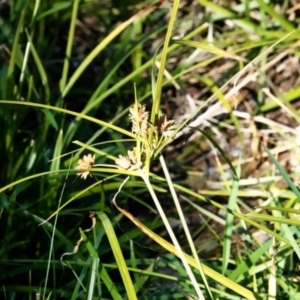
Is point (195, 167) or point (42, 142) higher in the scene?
point (42, 142)

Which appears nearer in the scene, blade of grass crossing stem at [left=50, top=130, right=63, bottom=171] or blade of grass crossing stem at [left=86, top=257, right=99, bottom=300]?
blade of grass crossing stem at [left=86, top=257, right=99, bottom=300]

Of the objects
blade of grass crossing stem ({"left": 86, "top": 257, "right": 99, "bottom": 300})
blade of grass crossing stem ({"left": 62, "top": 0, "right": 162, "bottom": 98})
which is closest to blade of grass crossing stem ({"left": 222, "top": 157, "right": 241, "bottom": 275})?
blade of grass crossing stem ({"left": 86, "top": 257, "right": 99, "bottom": 300})

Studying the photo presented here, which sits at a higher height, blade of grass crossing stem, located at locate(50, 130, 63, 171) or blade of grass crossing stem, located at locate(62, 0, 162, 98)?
blade of grass crossing stem, located at locate(62, 0, 162, 98)

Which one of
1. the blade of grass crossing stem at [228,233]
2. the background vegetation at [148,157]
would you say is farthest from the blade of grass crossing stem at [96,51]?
the blade of grass crossing stem at [228,233]

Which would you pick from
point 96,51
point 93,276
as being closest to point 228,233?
point 93,276

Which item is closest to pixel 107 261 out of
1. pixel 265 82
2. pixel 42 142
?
pixel 42 142

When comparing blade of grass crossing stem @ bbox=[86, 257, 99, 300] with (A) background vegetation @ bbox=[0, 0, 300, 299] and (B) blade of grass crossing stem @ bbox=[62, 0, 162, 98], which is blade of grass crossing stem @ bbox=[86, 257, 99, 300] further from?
(B) blade of grass crossing stem @ bbox=[62, 0, 162, 98]

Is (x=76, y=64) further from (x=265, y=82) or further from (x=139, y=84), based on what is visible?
(x=265, y=82)

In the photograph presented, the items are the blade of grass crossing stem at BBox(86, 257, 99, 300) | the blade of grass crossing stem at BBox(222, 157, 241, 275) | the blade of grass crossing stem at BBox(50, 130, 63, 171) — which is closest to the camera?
the blade of grass crossing stem at BBox(86, 257, 99, 300)
